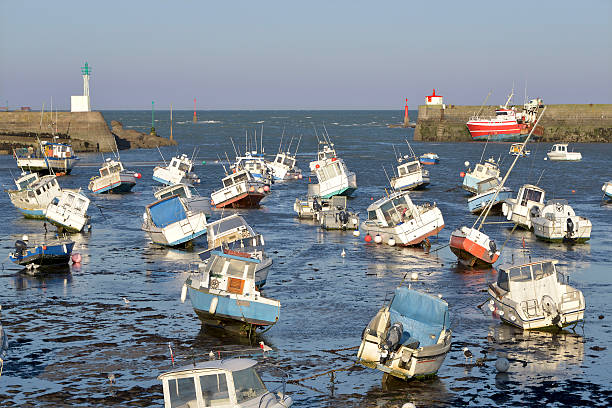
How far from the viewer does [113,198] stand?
6256 cm

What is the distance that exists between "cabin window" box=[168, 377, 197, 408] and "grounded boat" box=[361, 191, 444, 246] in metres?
24.6

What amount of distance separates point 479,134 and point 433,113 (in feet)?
37.3

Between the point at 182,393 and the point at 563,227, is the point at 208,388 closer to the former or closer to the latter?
the point at 182,393

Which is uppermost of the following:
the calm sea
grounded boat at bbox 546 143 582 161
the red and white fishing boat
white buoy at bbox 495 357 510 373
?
the red and white fishing boat

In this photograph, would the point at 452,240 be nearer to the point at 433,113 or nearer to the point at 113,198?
the point at 113,198

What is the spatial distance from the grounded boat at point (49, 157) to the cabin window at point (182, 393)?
62950mm

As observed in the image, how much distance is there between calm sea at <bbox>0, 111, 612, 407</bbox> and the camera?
2070 centimetres

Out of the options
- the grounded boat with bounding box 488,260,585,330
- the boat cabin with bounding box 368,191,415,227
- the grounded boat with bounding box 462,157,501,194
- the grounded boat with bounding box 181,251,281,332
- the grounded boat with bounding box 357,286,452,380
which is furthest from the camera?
the grounded boat with bounding box 462,157,501,194

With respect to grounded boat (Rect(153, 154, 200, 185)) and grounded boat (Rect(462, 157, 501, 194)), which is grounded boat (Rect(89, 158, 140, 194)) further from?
grounded boat (Rect(462, 157, 501, 194))

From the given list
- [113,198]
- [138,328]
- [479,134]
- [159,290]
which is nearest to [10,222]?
[113,198]

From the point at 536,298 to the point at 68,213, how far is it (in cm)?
2788

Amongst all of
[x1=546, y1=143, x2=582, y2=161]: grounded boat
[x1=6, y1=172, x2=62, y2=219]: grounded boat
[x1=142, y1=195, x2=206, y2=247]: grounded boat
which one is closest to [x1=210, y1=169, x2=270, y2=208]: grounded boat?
[x1=6, y1=172, x2=62, y2=219]: grounded boat

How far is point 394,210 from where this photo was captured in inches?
1596

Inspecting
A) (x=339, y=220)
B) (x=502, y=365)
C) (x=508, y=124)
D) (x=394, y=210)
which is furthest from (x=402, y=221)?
(x=508, y=124)
